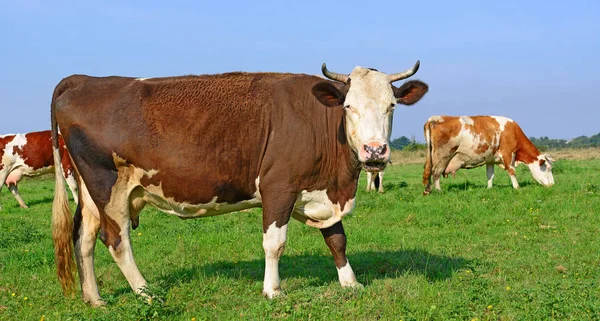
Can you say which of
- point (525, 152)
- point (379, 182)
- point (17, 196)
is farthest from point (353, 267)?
point (525, 152)

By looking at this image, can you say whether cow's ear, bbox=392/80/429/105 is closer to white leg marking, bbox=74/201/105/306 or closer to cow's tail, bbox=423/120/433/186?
white leg marking, bbox=74/201/105/306

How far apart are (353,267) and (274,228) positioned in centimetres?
215

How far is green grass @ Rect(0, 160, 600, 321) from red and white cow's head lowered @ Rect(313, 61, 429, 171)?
5.14ft

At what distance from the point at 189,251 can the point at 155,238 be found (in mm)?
1750

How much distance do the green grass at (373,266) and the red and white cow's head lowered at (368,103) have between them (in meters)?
1.57

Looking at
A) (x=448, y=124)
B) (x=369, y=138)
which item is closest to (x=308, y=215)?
(x=369, y=138)

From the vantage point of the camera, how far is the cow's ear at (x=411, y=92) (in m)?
7.27

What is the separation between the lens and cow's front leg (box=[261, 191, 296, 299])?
6.78m

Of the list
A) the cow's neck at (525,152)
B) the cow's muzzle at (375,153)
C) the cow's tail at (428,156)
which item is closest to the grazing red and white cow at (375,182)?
the cow's tail at (428,156)

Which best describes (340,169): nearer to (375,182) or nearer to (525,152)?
(375,182)

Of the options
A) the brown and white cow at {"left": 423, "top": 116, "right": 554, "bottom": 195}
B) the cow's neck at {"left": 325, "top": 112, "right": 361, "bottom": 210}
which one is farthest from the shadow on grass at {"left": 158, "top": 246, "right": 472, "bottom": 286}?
the brown and white cow at {"left": 423, "top": 116, "right": 554, "bottom": 195}

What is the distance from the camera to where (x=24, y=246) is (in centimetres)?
1080

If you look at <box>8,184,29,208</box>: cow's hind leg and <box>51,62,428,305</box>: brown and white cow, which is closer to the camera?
<box>51,62,428,305</box>: brown and white cow

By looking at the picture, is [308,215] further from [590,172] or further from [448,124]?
[590,172]
